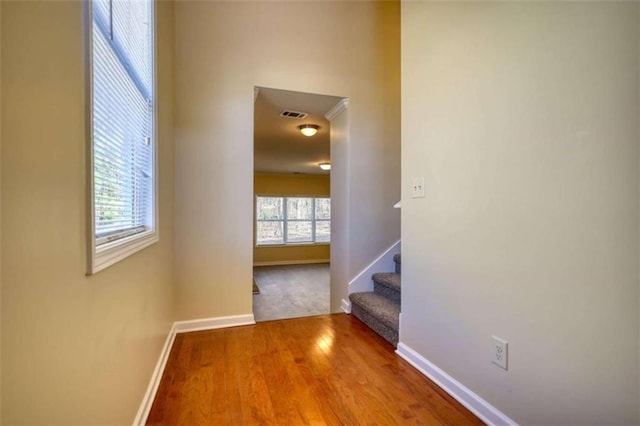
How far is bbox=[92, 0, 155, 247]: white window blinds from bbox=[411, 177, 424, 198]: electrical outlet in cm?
160

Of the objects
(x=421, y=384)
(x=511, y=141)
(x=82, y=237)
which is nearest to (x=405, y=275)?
(x=421, y=384)

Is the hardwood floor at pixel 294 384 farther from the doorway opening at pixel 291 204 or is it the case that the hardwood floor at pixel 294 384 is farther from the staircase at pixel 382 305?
the doorway opening at pixel 291 204

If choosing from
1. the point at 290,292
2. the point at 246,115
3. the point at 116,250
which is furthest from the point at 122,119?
the point at 290,292

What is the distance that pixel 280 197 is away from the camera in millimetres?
7910

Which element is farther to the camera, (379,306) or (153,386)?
(379,306)

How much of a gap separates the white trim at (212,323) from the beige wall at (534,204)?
151cm

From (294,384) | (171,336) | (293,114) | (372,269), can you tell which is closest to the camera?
(294,384)

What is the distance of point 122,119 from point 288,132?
2937mm

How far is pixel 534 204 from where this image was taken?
121cm

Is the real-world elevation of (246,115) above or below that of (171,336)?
above

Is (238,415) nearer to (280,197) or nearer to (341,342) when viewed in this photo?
(341,342)

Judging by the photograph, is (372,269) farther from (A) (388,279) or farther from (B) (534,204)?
(B) (534,204)

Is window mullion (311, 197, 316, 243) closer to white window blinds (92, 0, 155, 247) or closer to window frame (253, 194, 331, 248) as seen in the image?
window frame (253, 194, 331, 248)

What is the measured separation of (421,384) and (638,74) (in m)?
1.69
